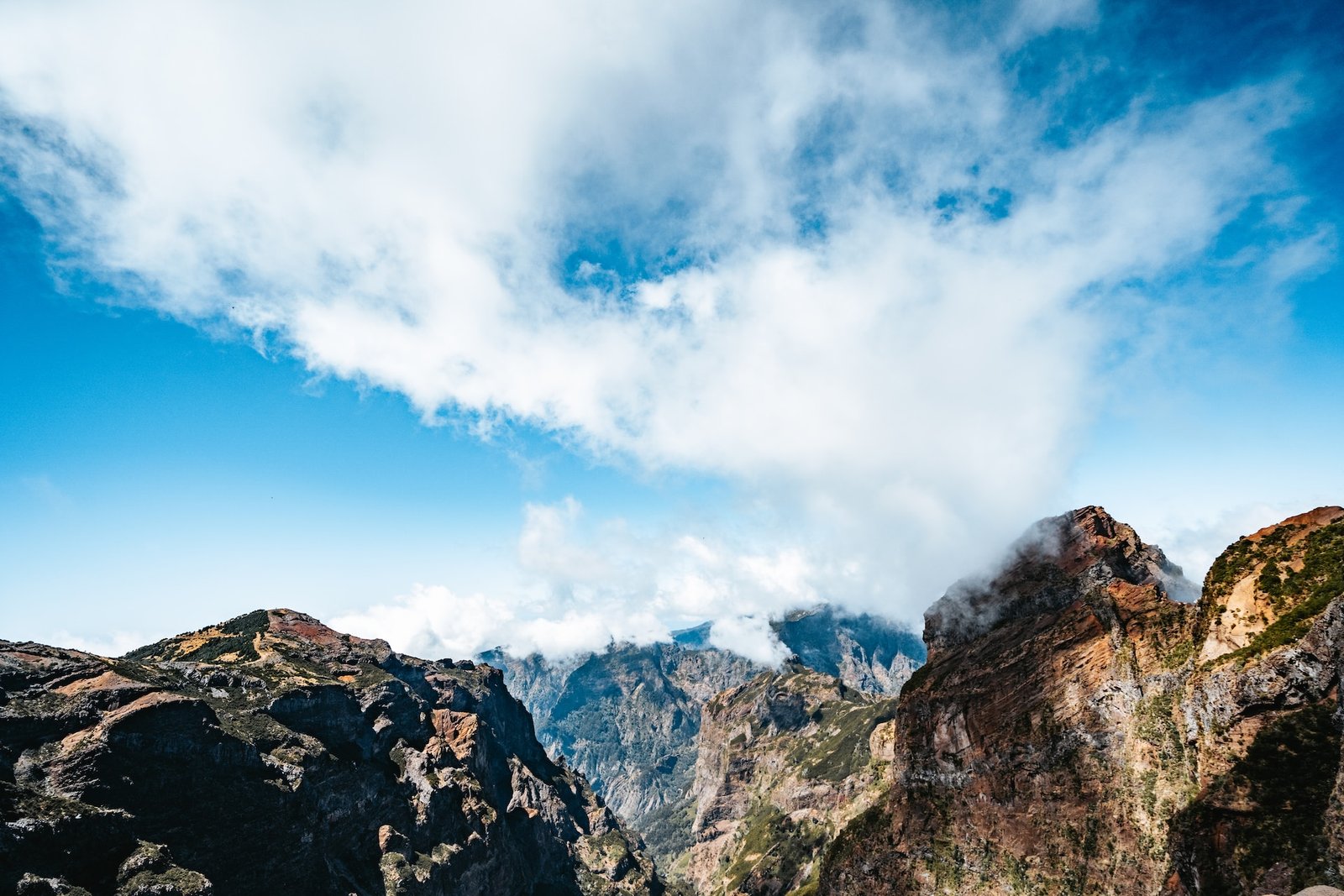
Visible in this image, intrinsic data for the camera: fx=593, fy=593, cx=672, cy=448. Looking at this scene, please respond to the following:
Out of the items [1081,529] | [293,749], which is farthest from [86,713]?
[1081,529]

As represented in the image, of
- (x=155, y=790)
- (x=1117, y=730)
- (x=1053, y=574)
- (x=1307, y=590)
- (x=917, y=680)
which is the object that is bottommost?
(x=155, y=790)

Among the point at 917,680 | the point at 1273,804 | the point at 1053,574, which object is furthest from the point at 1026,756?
the point at 1273,804

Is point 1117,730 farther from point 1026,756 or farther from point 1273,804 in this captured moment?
point 1273,804

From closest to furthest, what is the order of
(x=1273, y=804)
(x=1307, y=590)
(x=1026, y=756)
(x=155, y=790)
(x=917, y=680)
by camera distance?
(x=1273, y=804), (x=1307, y=590), (x=1026, y=756), (x=917, y=680), (x=155, y=790)

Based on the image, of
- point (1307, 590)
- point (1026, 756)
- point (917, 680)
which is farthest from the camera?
point (917, 680)

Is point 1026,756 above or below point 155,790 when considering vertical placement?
above

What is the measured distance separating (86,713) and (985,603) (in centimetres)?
20686

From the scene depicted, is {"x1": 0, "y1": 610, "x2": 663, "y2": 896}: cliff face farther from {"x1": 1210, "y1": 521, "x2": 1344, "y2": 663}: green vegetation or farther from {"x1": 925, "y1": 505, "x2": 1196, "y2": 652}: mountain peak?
{"x1": 1210, "y1": 521, "x2": 1344, "y2": 663}: green vegetation

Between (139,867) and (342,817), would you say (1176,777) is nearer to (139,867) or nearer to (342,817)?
(139,867)

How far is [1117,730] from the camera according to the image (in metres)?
89.0

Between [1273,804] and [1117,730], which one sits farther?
[1117,730]

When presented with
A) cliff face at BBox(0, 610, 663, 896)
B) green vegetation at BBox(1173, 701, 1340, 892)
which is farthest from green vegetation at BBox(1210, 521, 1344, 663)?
cliff face at BBox(0, 610, 663, 896)

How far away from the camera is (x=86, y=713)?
136500 millimetres

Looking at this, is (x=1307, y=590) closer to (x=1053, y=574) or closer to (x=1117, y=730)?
(x=1117, y=730)
